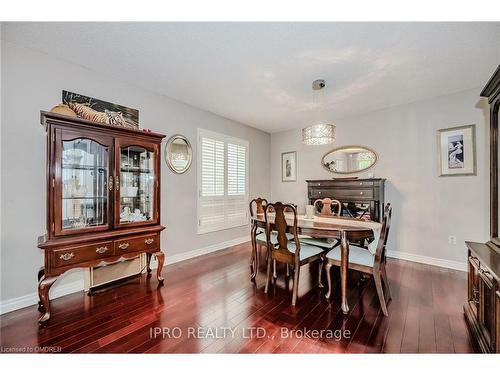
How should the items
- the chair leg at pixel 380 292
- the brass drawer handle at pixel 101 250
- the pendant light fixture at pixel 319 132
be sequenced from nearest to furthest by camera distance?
the chair leg at pixel 380 292 → the brass drawer handle at pixel 101 250 → the pendant light fixture at pixel 319 132

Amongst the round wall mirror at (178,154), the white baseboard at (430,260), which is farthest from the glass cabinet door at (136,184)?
the white baseboard at (430,260)

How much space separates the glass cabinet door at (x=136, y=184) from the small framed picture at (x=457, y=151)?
4138mm

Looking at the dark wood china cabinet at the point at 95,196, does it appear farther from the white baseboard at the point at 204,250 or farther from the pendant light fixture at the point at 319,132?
the pendant light fixture at the point at 319,132

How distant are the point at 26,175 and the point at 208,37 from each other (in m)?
2.22

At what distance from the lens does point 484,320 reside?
154 centimetres

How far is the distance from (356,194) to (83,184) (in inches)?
152

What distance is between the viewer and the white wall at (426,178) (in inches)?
119

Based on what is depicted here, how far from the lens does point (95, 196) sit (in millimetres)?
2305

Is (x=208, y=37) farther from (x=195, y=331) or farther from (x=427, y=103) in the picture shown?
(x=427, y=103)

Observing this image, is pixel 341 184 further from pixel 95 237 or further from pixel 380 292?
pixel 95 237

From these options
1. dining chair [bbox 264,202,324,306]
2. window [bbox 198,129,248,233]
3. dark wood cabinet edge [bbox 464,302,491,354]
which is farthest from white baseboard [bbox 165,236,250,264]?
dark wood cabinet edge [bbox 464,302,491,354]

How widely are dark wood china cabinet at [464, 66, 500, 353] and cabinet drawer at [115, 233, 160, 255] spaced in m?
2.92

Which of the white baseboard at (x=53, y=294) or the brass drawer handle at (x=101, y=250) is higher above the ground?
the brass drawer handle at (x=101, y=250)

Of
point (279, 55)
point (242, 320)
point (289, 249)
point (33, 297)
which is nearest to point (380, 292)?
point (289, 249)
